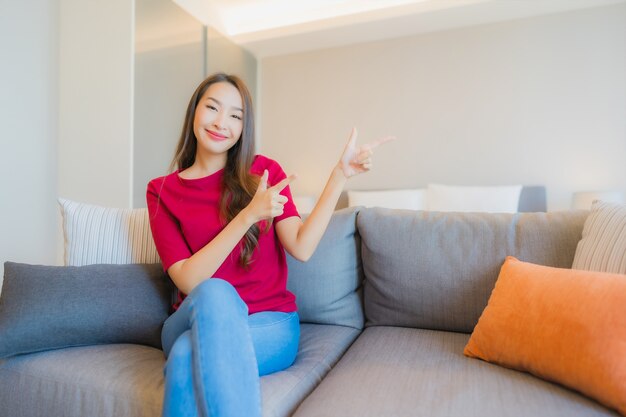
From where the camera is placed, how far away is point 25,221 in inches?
94.3

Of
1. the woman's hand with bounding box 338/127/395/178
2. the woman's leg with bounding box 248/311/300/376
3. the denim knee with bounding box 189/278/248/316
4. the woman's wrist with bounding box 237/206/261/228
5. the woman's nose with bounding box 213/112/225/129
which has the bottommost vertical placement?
the woman's leg with bounding box 248/311/300/376

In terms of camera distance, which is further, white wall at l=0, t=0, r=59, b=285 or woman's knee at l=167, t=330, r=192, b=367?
white wall at l=0, t=0, r=59, b=285

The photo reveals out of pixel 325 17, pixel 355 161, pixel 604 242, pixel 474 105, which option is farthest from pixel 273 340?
pixel 325 17

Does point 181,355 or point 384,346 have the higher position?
point 181,355

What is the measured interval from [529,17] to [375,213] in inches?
101

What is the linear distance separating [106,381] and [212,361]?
424 mm

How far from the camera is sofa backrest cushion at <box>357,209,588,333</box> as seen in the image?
46.5 inches

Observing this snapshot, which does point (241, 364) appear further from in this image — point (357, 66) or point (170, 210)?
point (357, 66)

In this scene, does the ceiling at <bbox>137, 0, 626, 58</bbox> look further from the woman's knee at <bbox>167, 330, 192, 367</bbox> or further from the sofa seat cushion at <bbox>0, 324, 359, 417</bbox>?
the woman's knee at <bbox>167, 330, 192, 367</bbox>

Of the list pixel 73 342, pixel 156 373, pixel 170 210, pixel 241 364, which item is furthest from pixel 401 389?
pixel 73 342

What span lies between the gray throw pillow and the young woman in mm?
114

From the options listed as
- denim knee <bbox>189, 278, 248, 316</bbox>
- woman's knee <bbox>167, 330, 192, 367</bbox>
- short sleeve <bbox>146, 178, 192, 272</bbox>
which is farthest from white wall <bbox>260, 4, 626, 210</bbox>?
woman's knee <bbox>167, 330, 192, 367</bbox>

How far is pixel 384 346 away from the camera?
1133 mm

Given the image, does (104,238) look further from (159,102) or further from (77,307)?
(159,102)
